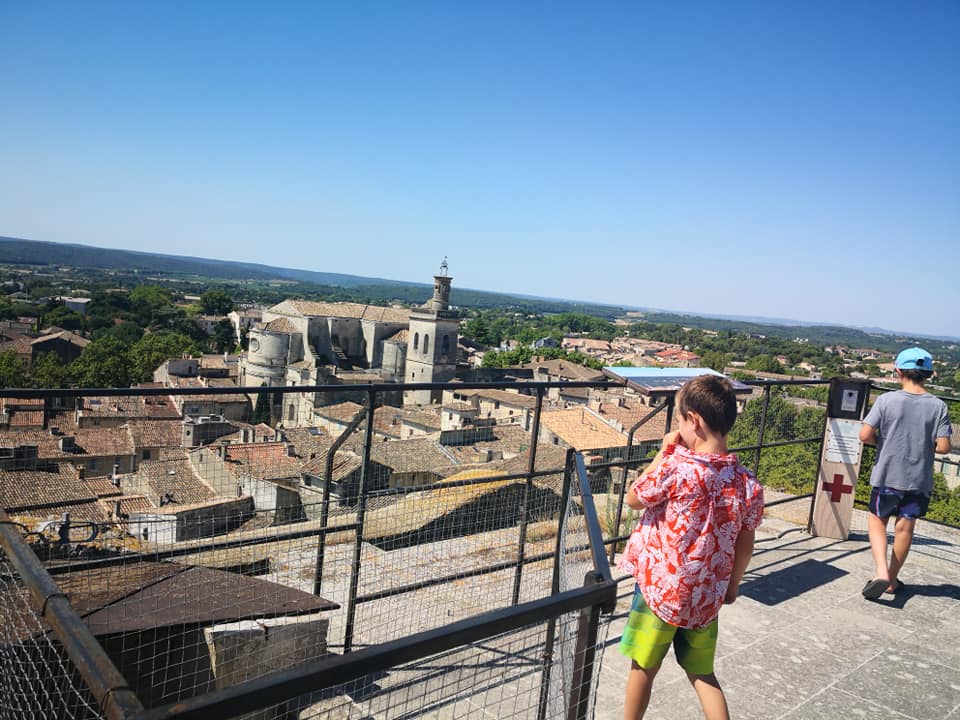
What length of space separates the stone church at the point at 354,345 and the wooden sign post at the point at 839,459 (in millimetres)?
45304

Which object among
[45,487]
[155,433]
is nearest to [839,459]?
[45,487]

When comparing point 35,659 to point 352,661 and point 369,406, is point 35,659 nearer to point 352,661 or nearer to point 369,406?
point 369,406

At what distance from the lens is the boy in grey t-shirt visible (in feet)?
14.4

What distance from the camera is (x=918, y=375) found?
14.4ft

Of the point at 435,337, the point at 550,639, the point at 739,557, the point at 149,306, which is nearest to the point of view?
the point at 550,639

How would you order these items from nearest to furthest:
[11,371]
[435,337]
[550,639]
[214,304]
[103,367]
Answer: [550,639], [11,371], [103,367], [435,337], [214,304]

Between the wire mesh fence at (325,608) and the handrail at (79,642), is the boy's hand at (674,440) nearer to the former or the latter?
the wire mesh fence at (325,608)

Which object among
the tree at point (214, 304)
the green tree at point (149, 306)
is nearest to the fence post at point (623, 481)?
the green tree at point (149, 306)

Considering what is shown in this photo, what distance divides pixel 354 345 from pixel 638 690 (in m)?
67.9

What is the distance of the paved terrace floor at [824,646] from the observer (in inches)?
137

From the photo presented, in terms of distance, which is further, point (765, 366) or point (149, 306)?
point (149, 306)

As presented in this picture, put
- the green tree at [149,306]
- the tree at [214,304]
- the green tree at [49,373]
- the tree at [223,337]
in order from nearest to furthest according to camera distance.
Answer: the green tree at [49,373] < the tree at [223,337] < the green tree at [149,306] < the tree at [214,304]

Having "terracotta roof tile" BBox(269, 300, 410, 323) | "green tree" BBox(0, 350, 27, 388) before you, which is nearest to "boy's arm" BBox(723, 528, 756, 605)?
"green tree" BBox(0, 350, 27, 388)

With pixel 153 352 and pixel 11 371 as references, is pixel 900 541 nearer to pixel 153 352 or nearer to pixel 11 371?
pixel 11 371
